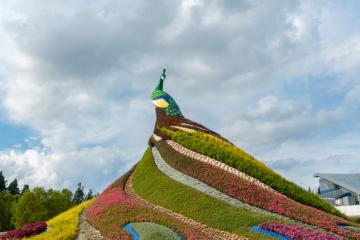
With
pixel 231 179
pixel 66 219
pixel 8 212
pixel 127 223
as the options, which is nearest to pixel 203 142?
pixel 231 179

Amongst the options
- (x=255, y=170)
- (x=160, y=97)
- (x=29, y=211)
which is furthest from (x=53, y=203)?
(x=255, y=170)

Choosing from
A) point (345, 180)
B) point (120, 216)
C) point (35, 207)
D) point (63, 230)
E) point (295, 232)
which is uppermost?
point (345, 180)

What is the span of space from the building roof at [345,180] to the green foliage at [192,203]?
34.9m

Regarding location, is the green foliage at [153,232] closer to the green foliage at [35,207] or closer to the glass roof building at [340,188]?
the green foliage at [35,207]

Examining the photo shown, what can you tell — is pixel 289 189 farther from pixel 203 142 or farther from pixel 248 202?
pixel 203 142

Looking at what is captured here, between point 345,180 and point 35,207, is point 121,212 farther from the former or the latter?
point 345,180

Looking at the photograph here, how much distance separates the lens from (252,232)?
13.8 m

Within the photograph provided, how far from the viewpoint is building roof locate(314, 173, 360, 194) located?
47128 mm

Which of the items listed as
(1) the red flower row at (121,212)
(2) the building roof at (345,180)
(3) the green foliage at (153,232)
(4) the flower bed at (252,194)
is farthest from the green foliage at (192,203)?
(2) the building roof at (345,180)

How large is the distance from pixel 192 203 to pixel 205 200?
1.98ft

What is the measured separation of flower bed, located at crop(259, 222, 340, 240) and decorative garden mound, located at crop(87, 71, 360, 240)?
0.11ft

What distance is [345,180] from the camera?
4941cm

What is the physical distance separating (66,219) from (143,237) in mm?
5800

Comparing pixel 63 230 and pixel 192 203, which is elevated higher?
pixel 192 203
